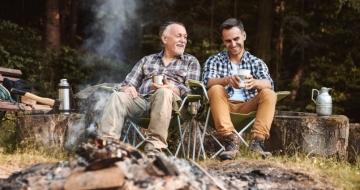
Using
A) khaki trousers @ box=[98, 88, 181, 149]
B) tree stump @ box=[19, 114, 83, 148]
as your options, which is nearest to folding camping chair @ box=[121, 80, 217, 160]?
khaki trousers @ box=[98, 88, 181, 149]

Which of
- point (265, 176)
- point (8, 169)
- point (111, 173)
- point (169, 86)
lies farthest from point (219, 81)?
point (111, 173)

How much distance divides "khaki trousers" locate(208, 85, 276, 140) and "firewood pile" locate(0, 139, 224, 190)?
3.24ft

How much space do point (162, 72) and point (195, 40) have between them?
5.31 meters

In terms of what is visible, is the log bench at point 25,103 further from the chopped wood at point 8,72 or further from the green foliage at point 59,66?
the green foliage at point 59,66

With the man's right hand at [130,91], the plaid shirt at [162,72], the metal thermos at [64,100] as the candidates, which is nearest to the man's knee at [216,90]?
the plaid shirt at [162,72]

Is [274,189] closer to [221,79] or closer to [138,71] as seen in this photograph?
[221,79]

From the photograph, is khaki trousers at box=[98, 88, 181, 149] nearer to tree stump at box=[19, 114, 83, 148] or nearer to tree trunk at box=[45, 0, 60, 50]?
tree stump at box=[19, 114, 83, 148]

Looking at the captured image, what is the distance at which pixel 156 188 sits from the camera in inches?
107

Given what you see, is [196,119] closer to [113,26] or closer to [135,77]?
[135,77]

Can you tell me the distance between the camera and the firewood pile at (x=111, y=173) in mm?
2699

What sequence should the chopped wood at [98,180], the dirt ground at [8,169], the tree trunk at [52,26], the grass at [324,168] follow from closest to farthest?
1. the chopped wood at [98,180]
2. the grass at [324,168]
3. the dirt ground at [8,169]
4. the tree trunk at [52,26]

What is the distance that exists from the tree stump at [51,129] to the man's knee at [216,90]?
1086 millimetres

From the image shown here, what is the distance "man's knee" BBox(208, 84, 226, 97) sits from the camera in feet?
13.3

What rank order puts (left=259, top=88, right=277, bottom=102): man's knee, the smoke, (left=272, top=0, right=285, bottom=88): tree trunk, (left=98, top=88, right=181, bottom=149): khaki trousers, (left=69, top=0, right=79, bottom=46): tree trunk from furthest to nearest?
(left=69, top=0, right=79, bottom=46): tree trunk, (left=272, top=0, right=285, bottom=88): tree trunk, the smoke, (left=259, top=88, right=277, bottom=102): man's knee, (left=98, top=88, right=181, bottom=149): khaki trousers
